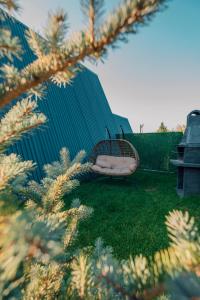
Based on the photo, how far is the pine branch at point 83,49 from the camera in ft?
1.41

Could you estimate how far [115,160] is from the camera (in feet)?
25.9

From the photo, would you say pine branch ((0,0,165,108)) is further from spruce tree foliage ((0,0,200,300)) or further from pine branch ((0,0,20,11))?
pine branch ((0,0,20,11))

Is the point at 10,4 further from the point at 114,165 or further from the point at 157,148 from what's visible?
the point at 157,148

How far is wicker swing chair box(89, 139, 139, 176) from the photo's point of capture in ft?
23.4

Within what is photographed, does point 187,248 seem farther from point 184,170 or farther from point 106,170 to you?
point 106,170

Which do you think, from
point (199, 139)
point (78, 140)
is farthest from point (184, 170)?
point (78, 140)

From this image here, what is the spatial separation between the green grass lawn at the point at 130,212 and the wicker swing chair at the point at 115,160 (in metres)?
0.47

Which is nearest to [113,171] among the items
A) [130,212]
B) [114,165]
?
[114,165]

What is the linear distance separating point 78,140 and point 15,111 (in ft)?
23.9

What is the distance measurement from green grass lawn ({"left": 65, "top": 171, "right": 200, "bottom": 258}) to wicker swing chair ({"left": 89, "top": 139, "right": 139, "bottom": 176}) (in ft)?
1.53

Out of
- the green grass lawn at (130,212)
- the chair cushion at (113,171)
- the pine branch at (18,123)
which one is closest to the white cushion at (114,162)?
the chair cushion at (113,171)

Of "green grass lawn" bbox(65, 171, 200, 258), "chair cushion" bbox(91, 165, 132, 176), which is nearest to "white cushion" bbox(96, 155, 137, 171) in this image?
"chair cushion" bbox(91, 165, 132, 176)

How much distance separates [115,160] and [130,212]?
3454 mm

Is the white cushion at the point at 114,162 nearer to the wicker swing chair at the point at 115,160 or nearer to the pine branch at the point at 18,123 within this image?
the wicker swing chair at the point at 115,160
